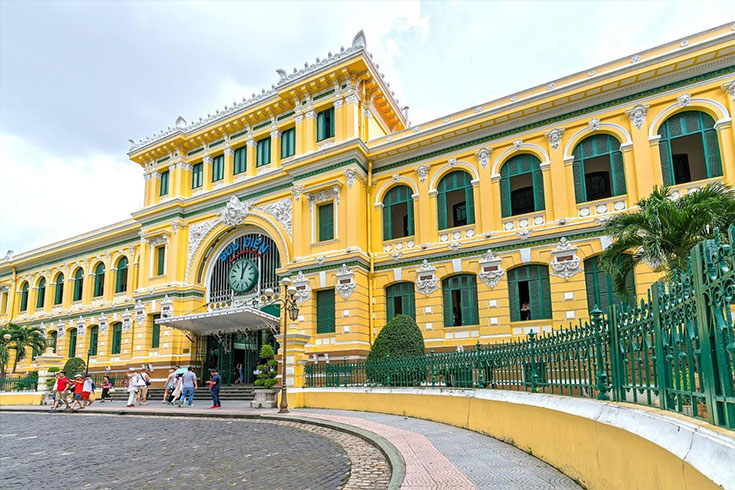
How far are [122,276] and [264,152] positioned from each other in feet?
45.7

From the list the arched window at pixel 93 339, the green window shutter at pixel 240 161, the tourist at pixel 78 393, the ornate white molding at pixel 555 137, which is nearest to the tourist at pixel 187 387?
the tourist at pixel 78 393

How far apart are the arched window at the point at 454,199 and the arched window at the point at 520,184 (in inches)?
56.0

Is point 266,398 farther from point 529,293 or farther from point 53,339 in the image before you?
point 53,339

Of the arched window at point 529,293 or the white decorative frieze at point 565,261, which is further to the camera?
the arched window at point 529,293

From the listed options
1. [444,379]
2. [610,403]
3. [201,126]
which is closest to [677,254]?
[444,379]

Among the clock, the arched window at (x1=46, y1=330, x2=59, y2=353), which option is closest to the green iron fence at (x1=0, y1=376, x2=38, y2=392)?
the arched window at (x1=46, y1=330, x2=59, y2=353)

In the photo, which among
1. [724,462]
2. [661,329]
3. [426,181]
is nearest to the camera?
[724,462]

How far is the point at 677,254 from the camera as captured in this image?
455 inches

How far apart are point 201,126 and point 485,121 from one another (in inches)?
A: 630

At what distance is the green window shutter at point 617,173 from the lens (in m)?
17.7

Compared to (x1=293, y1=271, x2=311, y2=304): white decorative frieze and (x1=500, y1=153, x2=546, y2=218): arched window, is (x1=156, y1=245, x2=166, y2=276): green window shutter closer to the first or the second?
(x1=293, y1=271, x2=311, y2=304): white decorative frieze

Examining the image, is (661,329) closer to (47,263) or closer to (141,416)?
(141,416)

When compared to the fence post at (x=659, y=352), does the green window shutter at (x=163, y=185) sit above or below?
above

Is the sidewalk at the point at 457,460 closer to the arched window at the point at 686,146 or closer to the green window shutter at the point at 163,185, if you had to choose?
the arched window at the point at 686,146
